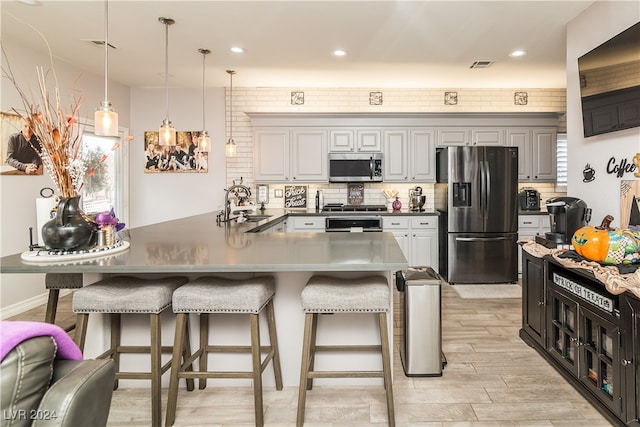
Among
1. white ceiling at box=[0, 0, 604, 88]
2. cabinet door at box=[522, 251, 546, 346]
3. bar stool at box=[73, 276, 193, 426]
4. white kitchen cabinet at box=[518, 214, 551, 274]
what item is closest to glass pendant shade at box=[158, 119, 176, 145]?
white ceiling at box=[0, 0, 604, 88]

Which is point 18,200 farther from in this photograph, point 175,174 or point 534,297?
point 534,297

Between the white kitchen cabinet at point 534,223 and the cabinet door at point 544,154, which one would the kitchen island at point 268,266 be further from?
the cabinet door at point 544,154

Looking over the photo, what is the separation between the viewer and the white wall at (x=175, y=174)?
5.76 m

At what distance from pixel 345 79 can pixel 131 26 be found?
2.75m

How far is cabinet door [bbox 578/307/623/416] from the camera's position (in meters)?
1.90

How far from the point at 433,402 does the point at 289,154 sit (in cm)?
401

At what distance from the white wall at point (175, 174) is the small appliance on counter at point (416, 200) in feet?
9.18

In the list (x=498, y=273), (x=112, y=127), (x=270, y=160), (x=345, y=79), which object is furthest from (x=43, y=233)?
(x=498, y=273)

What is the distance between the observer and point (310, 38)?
3828 mm

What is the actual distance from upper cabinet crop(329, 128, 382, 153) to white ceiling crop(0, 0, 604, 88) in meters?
0.69

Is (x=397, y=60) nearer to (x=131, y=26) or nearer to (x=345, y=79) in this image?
(x=345, y=79)

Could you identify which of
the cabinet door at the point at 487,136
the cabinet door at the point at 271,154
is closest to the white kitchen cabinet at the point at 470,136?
the cabinet door at the point at 487,136

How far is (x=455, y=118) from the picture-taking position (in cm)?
547

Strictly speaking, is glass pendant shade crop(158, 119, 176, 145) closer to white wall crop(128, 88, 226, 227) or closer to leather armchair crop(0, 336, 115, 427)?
leather armchair crop(0, 336, 115, 427)
